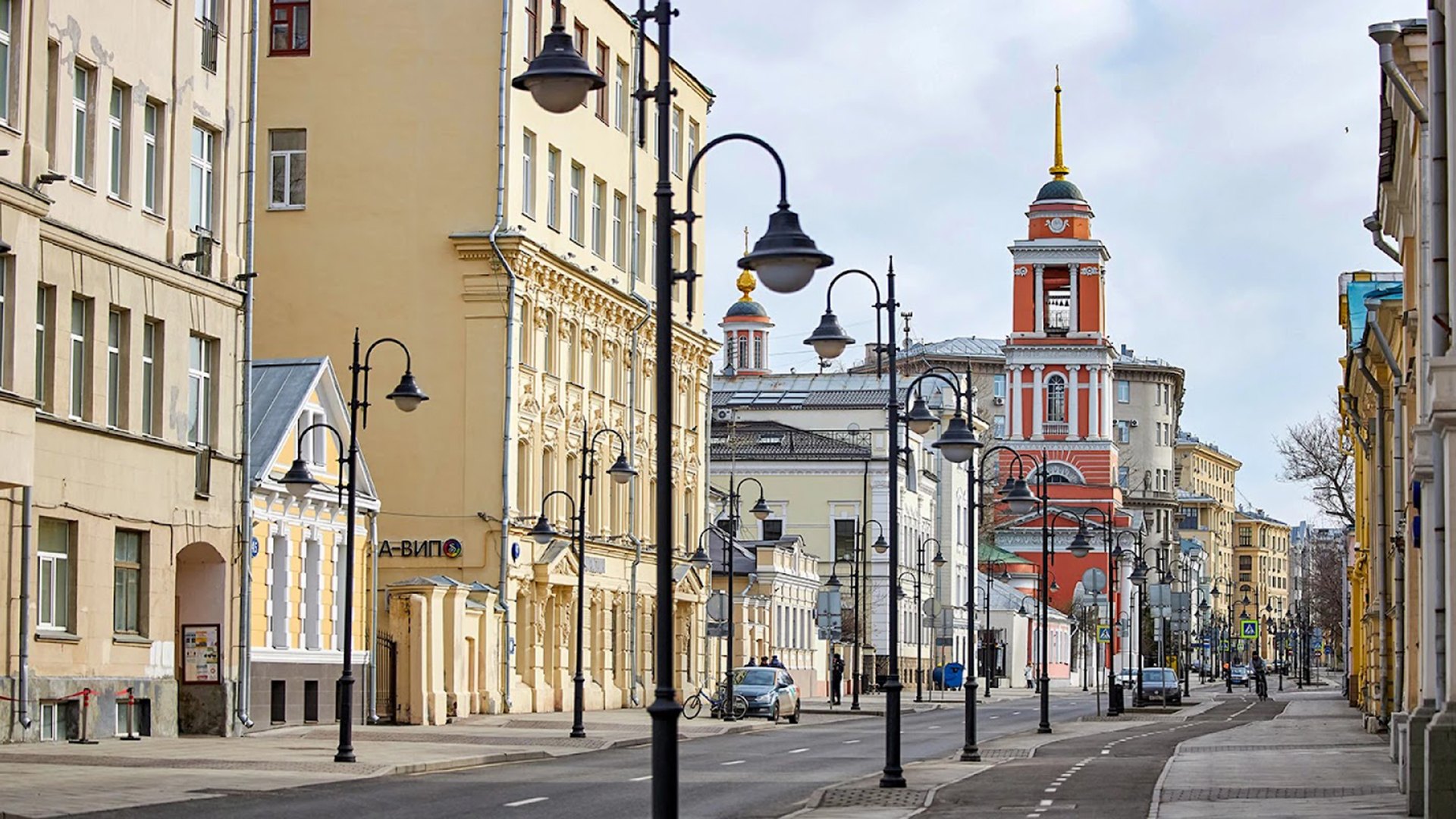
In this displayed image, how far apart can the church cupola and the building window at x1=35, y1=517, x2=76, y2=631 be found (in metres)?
110

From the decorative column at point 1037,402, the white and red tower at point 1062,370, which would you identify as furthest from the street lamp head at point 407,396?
the decorative column at point 1037,402

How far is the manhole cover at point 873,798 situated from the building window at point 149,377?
14677 millimetres

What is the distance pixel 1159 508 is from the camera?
179m

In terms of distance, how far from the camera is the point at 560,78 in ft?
44.5

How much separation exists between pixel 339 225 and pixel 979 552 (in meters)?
84.5

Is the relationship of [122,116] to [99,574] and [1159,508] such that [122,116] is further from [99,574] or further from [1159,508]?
[1159,508]

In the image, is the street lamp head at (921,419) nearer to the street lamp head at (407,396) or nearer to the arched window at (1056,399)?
the street lamp head at (407,396)

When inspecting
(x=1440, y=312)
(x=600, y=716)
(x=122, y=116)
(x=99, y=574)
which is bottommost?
(x=600, y=716)

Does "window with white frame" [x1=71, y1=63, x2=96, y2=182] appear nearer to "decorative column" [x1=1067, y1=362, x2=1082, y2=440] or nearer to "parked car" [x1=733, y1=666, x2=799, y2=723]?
"parked car" [x1=733, y1=666, x2=799, y2=723]

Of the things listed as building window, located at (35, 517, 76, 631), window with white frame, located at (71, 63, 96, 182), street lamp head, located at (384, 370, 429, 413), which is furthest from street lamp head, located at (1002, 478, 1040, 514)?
window with white frame, located at (71, 63, 96, 182)

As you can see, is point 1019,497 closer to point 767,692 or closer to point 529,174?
point 767,692

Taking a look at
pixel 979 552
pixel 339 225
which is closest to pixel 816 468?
pixel 979 552

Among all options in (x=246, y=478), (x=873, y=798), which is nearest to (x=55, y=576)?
(x=246, y=478)

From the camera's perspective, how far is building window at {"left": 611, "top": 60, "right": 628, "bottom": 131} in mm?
62406
